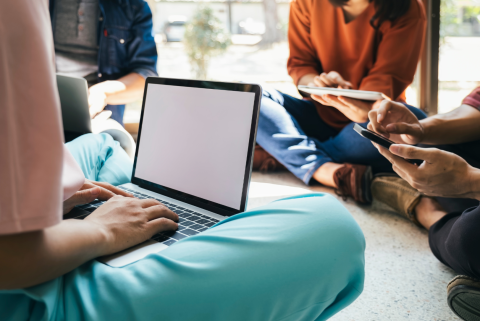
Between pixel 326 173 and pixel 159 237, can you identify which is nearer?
pixel 159 237

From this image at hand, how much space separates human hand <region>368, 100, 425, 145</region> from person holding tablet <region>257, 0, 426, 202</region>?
0.99 feet

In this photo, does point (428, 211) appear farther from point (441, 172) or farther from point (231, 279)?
point (231, 279)

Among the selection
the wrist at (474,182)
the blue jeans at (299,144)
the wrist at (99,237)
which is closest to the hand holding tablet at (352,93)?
the blue jeans at (299,144)

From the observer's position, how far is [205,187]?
0.83 meters

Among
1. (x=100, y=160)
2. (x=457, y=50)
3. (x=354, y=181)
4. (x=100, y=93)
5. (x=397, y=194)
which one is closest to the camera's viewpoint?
(x=100, y=160)

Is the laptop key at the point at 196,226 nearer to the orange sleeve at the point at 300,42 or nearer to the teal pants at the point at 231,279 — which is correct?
the teal pants at the point at 231,279

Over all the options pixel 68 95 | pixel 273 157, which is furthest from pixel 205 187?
pixel 273 157

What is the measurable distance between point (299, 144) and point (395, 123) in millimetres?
678

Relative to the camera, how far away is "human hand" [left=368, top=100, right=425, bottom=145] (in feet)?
3.52

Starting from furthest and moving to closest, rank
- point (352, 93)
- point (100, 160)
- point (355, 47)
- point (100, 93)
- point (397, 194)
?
point (355, 47) < point (100, 93) < point (397, 194) < point (352, 93) < point (100, 160)

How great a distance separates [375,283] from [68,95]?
1065mm

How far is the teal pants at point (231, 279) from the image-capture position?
464mm

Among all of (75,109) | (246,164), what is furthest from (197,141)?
(75,109)

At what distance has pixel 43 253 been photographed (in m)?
0.42
